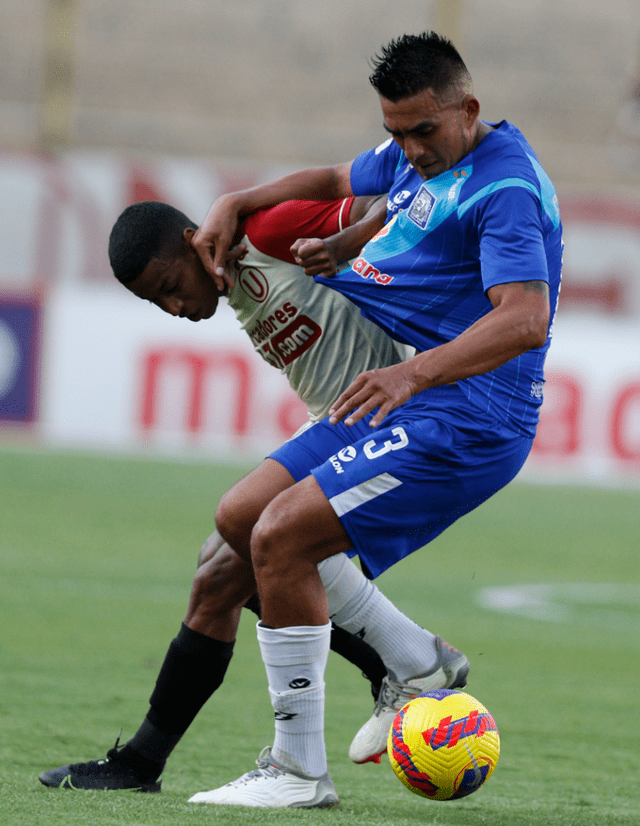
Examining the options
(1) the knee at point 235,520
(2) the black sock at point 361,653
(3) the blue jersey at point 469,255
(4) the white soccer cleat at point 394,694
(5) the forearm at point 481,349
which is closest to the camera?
(5) the forearm at point 481,349

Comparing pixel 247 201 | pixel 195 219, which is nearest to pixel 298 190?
pixel 247 201

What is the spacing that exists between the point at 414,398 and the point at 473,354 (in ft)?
1.56

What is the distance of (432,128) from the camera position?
3428 mm

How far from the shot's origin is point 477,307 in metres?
3.62

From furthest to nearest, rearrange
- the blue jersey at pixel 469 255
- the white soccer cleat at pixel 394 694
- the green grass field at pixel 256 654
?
the white soccer cleat at pixel 394 694 < the green grass field at pixel 256 654 < the blue jersey at pixel 469 255

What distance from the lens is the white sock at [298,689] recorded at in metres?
3.57

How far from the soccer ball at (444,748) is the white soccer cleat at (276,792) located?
0.71ft

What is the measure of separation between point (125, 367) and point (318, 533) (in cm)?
1090

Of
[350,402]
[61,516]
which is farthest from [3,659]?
[61,516]

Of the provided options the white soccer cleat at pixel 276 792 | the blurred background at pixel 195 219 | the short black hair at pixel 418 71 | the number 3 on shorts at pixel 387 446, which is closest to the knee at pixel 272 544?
the number 3 on shorts at pixel 387 446

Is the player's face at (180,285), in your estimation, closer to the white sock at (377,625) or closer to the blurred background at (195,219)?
the white sock at (377,625)

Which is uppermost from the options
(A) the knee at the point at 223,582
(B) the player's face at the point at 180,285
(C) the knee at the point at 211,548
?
(B) the player's face at the point at 180,285

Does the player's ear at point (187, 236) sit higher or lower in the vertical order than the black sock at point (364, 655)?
higher

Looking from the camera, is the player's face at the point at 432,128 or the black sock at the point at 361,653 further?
the black sock at the point at 361,653
